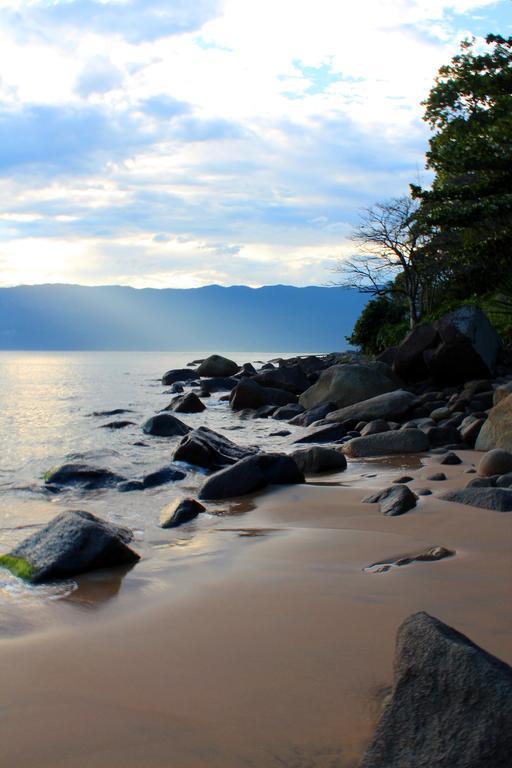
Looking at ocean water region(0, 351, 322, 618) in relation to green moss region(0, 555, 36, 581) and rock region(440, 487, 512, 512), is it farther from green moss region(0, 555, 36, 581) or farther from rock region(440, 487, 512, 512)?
rock region(440, 487, 512, 512)

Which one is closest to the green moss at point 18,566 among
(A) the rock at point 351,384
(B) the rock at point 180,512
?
(B) the rock at point 180,512

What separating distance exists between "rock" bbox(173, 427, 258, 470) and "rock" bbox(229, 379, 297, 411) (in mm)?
8394

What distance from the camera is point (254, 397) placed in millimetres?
18453

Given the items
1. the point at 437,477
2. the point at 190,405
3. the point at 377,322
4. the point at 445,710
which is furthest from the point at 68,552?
the point at 377,322

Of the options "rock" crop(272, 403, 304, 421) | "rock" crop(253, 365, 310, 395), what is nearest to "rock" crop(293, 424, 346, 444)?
"rock" crop(272, 403, 304, 421)

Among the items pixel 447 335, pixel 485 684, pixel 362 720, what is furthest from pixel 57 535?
pixel 447 335

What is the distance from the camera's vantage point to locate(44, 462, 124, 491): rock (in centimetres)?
811

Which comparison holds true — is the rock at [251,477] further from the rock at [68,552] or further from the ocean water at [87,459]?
the rock at [68,552]

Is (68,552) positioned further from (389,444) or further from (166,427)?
(166,427)

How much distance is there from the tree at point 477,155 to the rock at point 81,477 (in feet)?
40.5

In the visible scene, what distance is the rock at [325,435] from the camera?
12.0m

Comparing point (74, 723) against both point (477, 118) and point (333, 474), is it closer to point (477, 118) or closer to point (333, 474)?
point (333, 474)

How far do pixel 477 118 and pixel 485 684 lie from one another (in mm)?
21264

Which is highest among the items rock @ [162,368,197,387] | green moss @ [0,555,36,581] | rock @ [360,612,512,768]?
rock @ [162,368,197,387]
